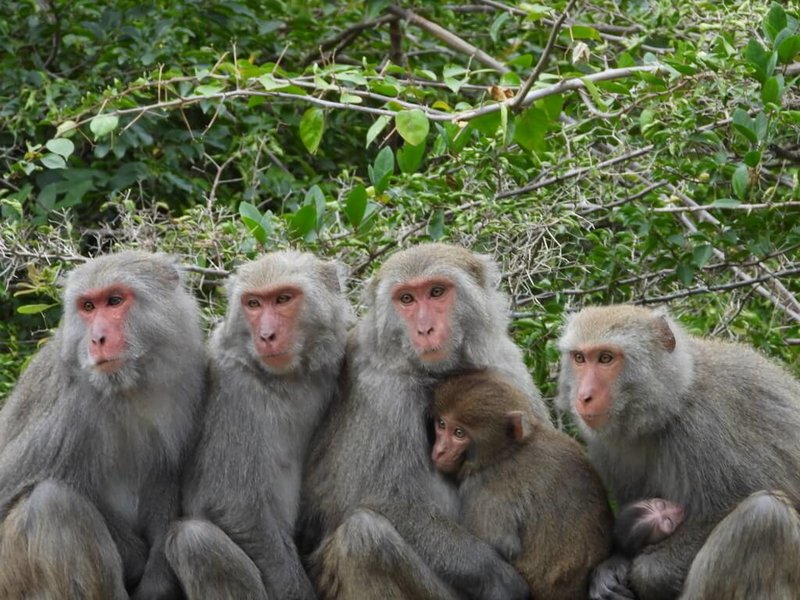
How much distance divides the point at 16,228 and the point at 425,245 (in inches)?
100

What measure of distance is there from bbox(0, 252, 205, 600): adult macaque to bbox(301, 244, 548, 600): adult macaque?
0.82m

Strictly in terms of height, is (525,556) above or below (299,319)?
below

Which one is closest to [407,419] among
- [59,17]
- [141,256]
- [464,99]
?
[141,256]

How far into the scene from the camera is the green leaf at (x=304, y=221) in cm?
955

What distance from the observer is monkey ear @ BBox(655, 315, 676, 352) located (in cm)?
830

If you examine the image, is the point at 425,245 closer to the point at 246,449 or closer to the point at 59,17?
the point at 246,449

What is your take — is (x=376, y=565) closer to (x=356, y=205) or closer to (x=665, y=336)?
(x=665, y=336)

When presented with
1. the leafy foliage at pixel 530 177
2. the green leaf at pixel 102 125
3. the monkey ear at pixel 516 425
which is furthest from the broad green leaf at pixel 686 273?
the green leaf at pixel 102 125

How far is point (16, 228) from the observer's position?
9.68 m

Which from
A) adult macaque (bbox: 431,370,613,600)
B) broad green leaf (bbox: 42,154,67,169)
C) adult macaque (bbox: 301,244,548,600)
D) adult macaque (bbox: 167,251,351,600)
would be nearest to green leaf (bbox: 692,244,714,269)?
adult macaque (bbox: 301,244,548,600)

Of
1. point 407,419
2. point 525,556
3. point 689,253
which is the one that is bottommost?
point 525,556

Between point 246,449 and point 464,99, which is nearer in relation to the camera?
point 246,449

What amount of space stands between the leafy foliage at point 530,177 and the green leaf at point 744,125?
10 mm

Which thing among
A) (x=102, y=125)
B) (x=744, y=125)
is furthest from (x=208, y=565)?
(x=744, y=125)
